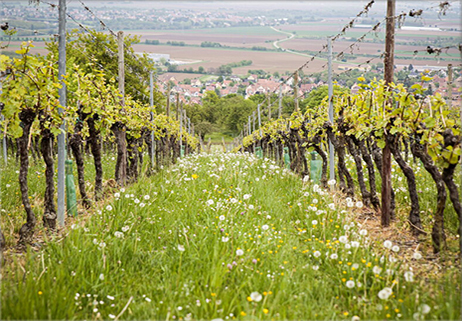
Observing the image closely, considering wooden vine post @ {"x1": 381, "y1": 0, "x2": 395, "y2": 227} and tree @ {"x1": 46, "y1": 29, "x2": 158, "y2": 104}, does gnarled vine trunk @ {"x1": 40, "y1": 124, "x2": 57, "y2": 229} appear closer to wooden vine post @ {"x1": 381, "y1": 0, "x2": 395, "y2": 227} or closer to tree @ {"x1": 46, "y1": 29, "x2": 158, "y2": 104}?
wooden vine post @ {"x1": 381, "y1": 0, "x2": 395, "y2": 227}

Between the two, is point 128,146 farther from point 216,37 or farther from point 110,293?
point 216,37

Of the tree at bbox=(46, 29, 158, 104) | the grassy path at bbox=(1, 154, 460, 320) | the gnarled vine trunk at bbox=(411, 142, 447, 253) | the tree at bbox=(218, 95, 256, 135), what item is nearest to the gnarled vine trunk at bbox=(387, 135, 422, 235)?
the gnarled vine trunk at bbox=(411, 142, 447, 253)

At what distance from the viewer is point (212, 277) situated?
4.05 meters

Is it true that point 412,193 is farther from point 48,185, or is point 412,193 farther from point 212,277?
point 48,185

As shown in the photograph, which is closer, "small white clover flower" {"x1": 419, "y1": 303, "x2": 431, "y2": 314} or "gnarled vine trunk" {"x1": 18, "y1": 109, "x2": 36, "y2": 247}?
"small white clover flower" {"x1": 419, "y1": 303, "x2": 431, "y2": 314}

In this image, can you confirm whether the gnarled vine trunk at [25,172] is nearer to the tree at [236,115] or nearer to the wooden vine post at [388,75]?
the wooden vine post at [388,75]

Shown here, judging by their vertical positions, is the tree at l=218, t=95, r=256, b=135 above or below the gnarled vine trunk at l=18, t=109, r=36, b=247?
below

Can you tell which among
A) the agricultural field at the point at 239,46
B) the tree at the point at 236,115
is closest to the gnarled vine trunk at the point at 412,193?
the agricultural field at the point at 239,46

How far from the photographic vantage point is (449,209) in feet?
21.2

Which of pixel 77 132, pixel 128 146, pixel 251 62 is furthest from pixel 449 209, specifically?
pixel 251 62

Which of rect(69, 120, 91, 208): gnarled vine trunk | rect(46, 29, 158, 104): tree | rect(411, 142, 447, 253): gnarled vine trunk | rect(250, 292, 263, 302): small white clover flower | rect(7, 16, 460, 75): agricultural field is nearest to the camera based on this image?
rect(250, 292, 263, 302): small white clover flower

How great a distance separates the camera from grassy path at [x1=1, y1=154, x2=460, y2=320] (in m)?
3.56

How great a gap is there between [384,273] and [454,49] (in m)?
2.84

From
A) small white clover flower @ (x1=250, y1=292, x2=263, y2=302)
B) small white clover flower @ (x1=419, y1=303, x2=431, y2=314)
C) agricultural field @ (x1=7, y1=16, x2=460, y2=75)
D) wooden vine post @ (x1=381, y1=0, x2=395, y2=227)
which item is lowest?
small white clover flower @ (x1=250, y1=292, x2=263, y2=302)
